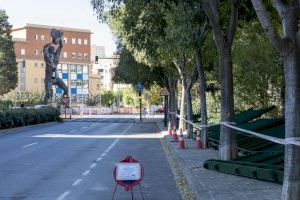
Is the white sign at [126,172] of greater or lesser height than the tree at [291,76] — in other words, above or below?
below

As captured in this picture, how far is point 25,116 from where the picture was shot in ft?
156

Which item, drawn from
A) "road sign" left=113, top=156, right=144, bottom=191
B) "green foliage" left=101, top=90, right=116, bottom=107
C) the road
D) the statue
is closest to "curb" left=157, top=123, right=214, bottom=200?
the road

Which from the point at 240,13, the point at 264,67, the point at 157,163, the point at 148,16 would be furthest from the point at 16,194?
Result: the point at 264,67

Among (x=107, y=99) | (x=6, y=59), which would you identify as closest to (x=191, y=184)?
(x=6, y=59)

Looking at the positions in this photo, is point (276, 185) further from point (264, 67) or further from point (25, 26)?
point (25, 26)

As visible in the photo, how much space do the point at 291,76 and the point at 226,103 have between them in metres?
8.34

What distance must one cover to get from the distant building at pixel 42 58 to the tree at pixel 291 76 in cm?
14214

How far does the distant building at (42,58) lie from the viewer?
153 m

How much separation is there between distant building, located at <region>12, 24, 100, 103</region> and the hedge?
91500mm

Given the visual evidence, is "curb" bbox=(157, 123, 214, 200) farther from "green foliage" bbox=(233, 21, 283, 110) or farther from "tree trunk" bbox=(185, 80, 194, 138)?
"tree trunk" bbox=(185, 80, 194, 138)

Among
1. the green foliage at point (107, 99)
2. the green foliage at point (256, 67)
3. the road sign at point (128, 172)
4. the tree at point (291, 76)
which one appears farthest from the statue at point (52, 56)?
the tree at point (291, 76)

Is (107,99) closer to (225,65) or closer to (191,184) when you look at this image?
(225,65)

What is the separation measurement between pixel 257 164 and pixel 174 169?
381cm

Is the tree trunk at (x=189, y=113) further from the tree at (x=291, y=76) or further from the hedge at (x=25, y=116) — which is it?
the tree at (x=291, y=76)
